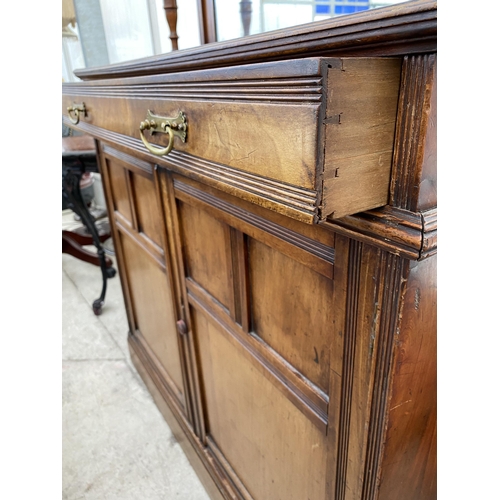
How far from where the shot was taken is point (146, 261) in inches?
38.7

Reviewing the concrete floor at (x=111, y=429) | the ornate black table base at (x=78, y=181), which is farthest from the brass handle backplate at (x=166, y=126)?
the ornate black table base at (x=78, y=181)

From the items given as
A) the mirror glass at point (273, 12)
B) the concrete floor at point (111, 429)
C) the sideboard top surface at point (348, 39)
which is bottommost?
the concrete floor at point (111, 429)

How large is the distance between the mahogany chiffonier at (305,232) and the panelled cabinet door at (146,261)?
Answer: 1.9 inches

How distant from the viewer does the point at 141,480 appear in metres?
1.00

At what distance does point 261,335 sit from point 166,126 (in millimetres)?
296

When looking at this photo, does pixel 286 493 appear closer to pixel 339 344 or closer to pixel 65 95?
pixel 339 344

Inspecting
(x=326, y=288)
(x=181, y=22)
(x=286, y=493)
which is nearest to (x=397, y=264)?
(x=326, y=288)

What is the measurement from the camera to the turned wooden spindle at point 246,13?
63cm

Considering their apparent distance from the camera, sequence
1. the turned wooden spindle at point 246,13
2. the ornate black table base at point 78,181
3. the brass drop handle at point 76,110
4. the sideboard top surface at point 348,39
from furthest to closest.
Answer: the ornate black table base at point 78,181 < the brass drop handle at point 76,110 < the turned wooden spindle at point 246,13 < the sideboard top surface at point 348,39

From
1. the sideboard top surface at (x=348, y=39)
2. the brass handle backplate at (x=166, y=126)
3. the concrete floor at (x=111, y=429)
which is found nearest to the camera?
the sideboard top surface at (x=348, y=39)

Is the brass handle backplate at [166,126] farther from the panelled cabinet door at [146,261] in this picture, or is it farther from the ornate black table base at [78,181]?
the ornate black table base at [78,181]

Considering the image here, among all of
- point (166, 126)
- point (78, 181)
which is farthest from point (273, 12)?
point (78, 181)

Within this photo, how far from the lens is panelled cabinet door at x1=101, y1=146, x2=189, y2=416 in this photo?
84 centimetres

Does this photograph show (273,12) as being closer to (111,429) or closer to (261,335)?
(261,335)
